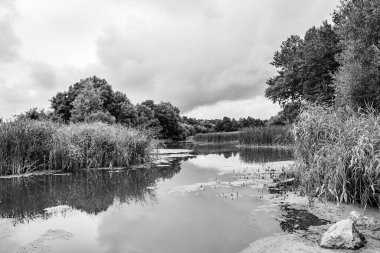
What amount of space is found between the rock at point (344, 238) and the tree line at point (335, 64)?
515 centimetres

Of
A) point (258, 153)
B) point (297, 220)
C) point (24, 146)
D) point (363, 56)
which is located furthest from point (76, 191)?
point (258, 153)

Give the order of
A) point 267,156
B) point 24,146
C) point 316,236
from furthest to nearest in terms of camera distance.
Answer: point 267,156
point 24,146
point 316,236

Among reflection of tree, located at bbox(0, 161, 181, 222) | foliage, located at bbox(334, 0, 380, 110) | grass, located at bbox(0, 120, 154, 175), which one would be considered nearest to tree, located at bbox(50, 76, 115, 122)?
grass, located at bbox(0, 120, 154, 175)

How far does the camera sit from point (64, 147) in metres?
16.8

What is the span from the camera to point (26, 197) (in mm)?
10844

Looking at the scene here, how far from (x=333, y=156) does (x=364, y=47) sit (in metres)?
13.9

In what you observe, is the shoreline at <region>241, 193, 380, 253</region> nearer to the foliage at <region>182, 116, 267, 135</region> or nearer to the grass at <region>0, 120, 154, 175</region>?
the grass at <region>0, 120, 154, 175</region>

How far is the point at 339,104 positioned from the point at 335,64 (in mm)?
15596

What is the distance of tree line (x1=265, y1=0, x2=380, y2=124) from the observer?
715 inches

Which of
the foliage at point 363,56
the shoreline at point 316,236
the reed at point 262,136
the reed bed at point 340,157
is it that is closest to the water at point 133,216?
the shoreline at point 316,236

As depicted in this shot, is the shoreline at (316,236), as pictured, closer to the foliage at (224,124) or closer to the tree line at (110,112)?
the tree line at (110,112)

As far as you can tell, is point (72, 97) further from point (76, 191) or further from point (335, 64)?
point (76, 191)

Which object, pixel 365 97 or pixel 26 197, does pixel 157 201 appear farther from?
pixel 365 97

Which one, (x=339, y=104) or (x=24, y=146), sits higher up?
(x=339, y=104)
